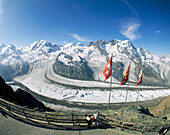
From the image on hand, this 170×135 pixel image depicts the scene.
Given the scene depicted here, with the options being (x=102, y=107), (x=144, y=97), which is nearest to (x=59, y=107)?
(x=102, y=107)

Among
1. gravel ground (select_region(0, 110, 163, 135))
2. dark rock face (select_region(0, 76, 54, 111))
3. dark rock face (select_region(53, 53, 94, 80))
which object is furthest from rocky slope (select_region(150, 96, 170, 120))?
dark rock face (select_region(53, 53, 94, 80))

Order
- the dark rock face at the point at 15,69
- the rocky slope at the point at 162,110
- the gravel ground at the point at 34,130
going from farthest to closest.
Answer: the dark rock face at the point at 15,69 < the rocky slope at the point at 162,110 < the gravel ground at the point at 34,130

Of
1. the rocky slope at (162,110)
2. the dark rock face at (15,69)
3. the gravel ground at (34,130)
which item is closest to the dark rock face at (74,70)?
the dark rock face at (15,69)

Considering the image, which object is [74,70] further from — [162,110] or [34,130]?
[34,130]

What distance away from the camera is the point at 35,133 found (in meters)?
5.64

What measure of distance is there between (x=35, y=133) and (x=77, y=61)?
138 m

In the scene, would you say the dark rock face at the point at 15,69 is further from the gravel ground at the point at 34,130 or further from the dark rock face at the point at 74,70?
the gravel ground at the point at 34,130

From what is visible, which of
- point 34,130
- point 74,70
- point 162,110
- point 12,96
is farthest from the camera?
point 74,70

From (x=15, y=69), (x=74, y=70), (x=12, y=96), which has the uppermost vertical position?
(x=74, y=70)

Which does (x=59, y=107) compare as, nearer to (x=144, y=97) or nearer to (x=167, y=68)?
(x=144, y=97)

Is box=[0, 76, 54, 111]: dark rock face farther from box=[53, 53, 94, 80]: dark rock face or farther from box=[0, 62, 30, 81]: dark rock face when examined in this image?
box=[0, 62, 30, 81]: dark rock face

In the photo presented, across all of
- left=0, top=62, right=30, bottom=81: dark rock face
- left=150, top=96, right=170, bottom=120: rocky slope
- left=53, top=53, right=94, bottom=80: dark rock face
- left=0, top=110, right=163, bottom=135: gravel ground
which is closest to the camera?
left=0, top=110, right=163, bottom=135: gravel ground

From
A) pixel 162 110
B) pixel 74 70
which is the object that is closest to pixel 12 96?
pixel 162 110

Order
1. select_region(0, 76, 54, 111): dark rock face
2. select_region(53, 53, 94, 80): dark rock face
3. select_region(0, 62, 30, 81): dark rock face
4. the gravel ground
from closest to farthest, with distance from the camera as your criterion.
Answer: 1. the gravel ground
2. select_region(0, 76, 54, 111): dark rock face
3. select_region(0, 62, 30, 81): dark rock face
4. select_region(53, 53, 94, 80): dark rock face
